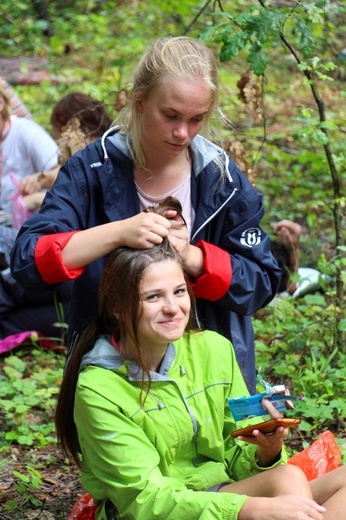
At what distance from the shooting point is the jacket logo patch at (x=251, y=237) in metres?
2.87

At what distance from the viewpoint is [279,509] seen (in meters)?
2.29

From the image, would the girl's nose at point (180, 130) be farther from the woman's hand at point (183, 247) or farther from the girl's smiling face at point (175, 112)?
the woman's hand at point (183, 247)

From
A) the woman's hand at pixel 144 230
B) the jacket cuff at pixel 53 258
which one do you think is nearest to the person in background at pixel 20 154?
the jacket cuff at pixel 53 258

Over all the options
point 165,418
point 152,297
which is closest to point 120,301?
point 152,297

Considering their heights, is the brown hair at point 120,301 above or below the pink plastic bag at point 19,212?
above

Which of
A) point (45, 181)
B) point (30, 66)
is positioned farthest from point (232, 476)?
point (30, 66)

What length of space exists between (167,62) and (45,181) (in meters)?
2.93

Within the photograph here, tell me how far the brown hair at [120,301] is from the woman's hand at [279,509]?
Result: 1.53 feet

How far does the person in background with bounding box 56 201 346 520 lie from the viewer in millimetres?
2387

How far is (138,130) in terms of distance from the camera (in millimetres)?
2795

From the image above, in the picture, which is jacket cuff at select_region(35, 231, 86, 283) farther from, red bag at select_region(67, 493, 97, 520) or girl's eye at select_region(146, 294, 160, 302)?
red bag at select_region(67, 493, 97, 520)

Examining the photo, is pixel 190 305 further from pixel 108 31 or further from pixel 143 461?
pixel 108 31

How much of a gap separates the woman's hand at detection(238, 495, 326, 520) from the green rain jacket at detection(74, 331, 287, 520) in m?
0.03

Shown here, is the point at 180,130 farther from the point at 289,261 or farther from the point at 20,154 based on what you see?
the point at 20,154
